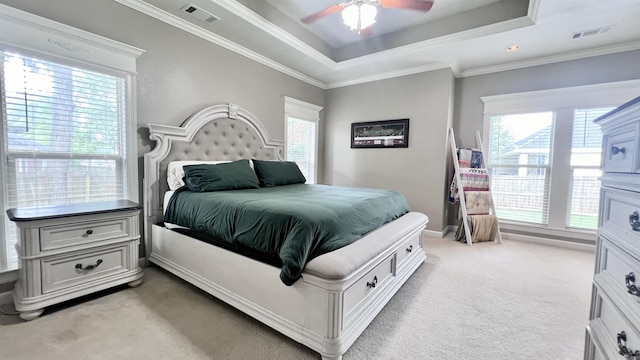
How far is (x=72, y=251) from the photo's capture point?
1.84m

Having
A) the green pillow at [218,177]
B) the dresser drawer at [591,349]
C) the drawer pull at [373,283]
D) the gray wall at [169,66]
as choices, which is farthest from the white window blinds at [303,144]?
the dresser drawer at [591,349]

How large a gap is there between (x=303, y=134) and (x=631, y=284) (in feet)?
13.8

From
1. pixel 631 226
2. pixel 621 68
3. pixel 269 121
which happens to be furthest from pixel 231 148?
pixel 621 68

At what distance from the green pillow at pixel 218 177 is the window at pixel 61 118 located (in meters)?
0.58

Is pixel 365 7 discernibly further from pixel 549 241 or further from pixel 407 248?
pixel 549 241

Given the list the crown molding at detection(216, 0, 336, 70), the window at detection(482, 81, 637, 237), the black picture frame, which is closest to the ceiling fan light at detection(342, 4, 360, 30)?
the crown molding at detection(216, 0, 336, 70)

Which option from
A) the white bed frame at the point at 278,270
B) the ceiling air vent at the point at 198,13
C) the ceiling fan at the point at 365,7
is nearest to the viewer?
the white bed frame at the point at 278,270

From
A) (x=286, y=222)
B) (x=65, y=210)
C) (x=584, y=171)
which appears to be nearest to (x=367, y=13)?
(x=286, y=222)

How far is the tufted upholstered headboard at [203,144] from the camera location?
260 cm

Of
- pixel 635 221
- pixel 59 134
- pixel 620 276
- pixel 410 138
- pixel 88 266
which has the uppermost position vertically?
pixel 410 138

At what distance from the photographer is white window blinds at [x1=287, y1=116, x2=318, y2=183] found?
4441 millimetres

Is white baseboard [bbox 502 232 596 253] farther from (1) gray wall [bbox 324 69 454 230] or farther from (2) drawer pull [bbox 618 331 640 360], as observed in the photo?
(2) drawer pull [bbox 618 331 640 360]

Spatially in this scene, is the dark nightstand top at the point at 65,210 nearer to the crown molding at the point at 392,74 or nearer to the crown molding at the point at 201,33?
the crown molding at the point at 201,33

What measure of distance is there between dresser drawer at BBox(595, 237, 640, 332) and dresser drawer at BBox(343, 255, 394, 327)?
3.48 ft
